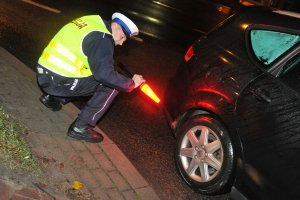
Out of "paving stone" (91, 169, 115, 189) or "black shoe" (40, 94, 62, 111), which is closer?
"paving stone" (91, 169, 115, 189)

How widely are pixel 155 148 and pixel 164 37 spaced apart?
17.8 feet

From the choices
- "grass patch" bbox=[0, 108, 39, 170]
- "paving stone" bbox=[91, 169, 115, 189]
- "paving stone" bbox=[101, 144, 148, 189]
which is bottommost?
"paving stone" bbox=[101, 144, 148, 189]

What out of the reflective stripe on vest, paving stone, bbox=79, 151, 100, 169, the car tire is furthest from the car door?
the reflective stripe on vest

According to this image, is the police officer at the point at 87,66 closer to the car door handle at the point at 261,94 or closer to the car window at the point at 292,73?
the car door handle at the point at 261,94


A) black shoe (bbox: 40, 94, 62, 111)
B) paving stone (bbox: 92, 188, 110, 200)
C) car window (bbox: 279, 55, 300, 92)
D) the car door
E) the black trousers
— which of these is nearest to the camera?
the car door

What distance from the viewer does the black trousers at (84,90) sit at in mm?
4828

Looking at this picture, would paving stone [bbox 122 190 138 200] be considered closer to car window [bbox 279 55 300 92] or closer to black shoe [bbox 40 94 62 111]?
Result: black shoe [bbox 40 94 62 111]

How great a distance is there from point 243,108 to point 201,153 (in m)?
0.71

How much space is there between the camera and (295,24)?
4238mm

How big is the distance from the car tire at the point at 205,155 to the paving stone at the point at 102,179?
2.81 feet

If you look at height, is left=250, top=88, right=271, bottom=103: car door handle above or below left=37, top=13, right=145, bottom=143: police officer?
above

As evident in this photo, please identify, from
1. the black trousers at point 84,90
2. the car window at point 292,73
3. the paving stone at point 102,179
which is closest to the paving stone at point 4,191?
the paving stone at point 102,179

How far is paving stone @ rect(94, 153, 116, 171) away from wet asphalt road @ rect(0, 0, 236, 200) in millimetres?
395

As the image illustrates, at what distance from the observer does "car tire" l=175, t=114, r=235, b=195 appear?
4324mm
